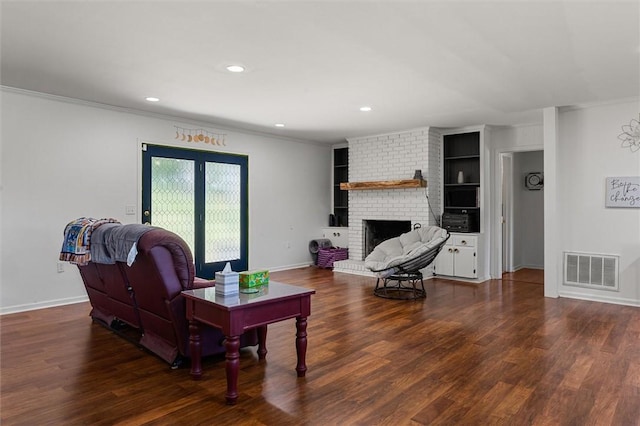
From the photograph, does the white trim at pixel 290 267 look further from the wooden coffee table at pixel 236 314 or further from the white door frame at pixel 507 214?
the wooden coffee table at pixel 236 314

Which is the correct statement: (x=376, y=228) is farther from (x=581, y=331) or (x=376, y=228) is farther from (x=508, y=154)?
(x=581, y=331)

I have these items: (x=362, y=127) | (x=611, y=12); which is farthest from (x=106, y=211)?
(x=611, y=12)

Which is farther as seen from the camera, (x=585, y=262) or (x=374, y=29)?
(x=585, y=262)

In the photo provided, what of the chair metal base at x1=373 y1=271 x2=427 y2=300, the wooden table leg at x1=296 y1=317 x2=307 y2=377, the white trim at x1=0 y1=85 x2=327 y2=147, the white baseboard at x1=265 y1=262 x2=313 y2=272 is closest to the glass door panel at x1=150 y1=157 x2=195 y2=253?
the white trim at x1=0 y1=85 x2=327 y2=147

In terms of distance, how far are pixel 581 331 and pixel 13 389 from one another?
4.62 metres

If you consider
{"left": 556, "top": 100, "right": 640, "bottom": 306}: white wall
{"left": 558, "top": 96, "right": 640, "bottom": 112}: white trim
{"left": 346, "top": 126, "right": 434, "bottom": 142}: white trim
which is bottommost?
{"left": 556, "top": 100, "right": 640, "bottom": 306}: white wall

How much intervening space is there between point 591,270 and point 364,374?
397cm

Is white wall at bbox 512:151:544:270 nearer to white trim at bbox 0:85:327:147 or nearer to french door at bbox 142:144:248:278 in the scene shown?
white trim at bbox 0:85:327:147

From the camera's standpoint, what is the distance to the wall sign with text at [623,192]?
4953mm

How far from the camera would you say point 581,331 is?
3914 millimetres

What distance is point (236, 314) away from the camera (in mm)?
2430

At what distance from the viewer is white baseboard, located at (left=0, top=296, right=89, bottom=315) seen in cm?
455

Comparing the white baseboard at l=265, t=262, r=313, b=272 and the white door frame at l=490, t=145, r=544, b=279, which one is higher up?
the white door frame at l=490, t=145, r=544, b=279

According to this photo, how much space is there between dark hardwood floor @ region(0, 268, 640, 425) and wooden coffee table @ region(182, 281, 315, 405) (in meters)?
0.17
